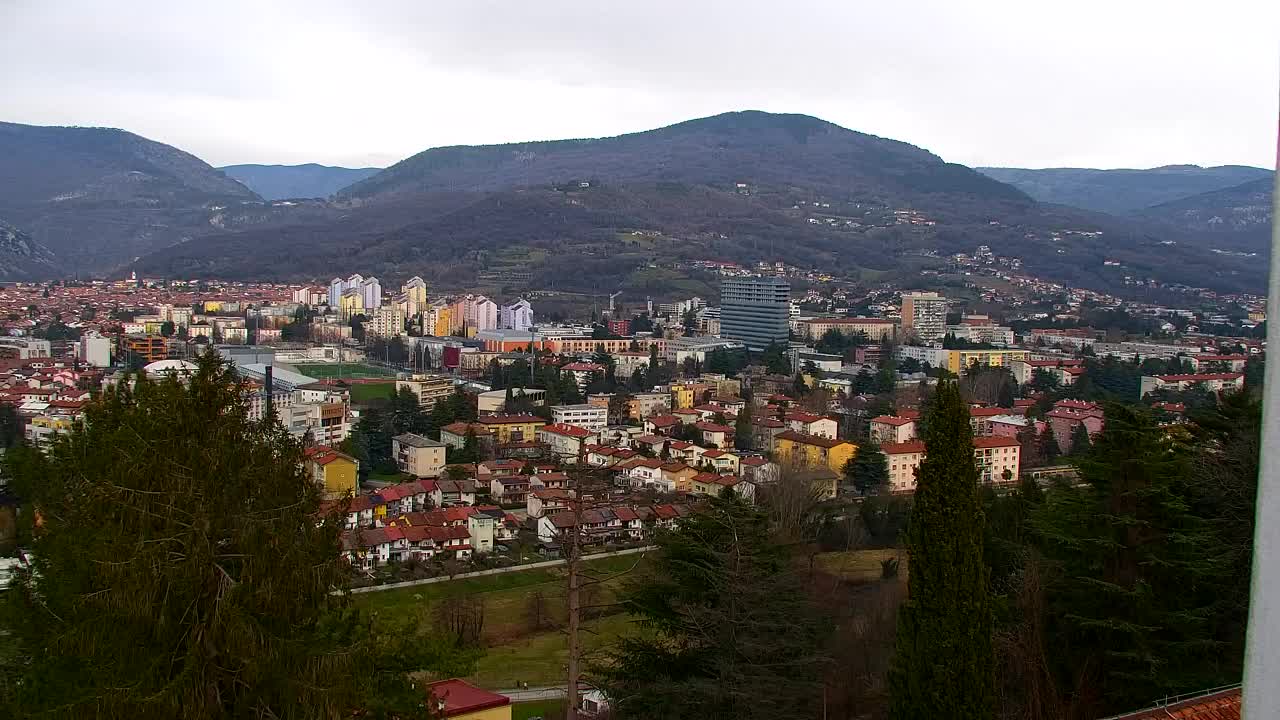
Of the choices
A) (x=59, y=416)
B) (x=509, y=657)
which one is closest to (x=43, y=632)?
(x=509, y=657)

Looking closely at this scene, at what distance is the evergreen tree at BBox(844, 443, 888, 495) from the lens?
49.3ft

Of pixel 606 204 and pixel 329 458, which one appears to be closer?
pixel 329 458

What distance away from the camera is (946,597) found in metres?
4.45

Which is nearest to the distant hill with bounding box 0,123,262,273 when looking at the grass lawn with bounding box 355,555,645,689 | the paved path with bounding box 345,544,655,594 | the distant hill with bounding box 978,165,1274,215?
the paved path with bounding box 345,544,655,594

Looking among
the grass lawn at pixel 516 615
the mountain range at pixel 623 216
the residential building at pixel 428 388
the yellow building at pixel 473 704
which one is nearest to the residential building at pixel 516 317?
the mountain range at pixel 623 216

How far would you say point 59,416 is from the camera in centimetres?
1622

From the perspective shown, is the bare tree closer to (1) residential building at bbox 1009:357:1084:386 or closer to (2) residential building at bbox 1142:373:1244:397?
(2) residential building at bbox 1142:373:1244:397

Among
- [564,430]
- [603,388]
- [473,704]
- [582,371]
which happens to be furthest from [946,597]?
[582,371]

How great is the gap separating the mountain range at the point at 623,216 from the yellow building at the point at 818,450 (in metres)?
29.0

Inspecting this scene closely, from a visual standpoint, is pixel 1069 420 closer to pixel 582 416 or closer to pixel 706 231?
pixel 582 416

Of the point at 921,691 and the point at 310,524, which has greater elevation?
the point at 310,524

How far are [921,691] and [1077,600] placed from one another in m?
1.59

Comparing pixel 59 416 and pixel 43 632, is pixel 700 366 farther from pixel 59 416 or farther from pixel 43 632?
pixel 43 632

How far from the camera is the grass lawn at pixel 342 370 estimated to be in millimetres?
26688
